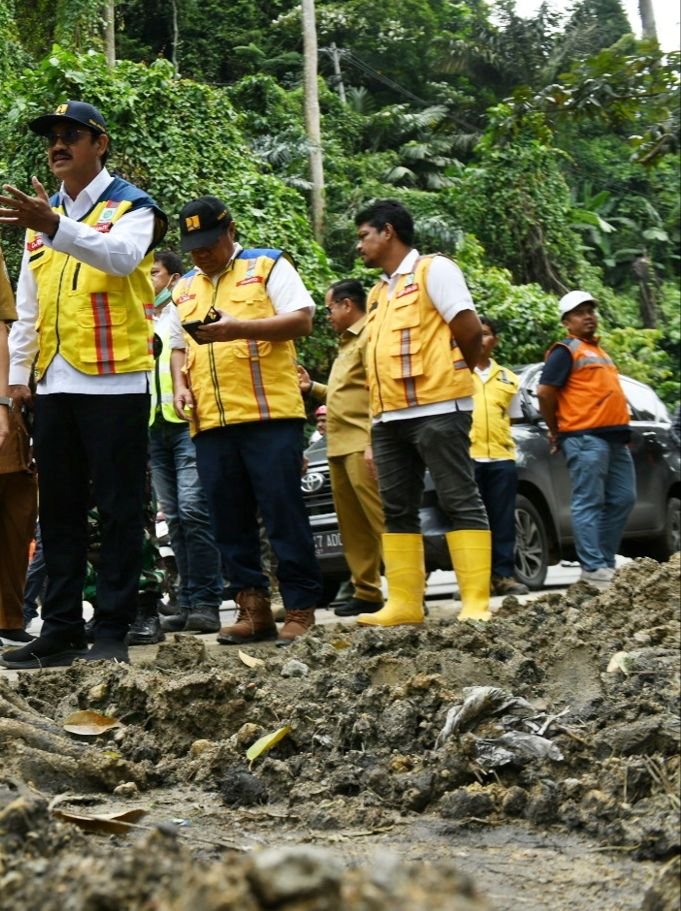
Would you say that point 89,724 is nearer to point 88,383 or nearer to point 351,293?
point 88,383

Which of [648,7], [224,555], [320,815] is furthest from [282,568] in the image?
[648,7]

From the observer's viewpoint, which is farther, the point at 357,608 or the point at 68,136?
the point at 357,608

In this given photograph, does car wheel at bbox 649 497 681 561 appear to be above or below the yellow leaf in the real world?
below

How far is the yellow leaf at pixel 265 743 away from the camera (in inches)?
146

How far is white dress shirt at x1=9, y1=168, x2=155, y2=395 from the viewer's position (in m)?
5.28

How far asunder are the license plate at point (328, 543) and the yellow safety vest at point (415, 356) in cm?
310

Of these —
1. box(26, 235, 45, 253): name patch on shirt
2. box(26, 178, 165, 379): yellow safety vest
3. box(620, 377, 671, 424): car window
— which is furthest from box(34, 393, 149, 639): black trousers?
box(620, 377, 671, 424): car window

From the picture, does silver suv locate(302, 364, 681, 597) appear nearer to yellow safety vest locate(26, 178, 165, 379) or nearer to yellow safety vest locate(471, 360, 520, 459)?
yellow safety vest locate(471, 360, 520, 459)

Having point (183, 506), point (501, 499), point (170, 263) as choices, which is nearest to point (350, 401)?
point (183, 506)

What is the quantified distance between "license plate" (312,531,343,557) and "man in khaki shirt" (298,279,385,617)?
1.38m

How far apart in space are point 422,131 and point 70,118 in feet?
111

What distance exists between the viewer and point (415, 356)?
675 cm

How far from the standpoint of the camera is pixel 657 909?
7.51ft

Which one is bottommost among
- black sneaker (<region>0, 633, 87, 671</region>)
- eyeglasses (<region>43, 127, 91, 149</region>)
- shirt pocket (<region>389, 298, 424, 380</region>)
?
black sneaker (<region>0, 633, 87, 671</region>)
